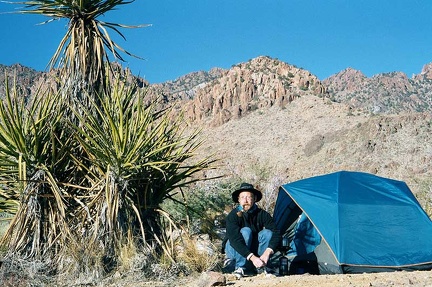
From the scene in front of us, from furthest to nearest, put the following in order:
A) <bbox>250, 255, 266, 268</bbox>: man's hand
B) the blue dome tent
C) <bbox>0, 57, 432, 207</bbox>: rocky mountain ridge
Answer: <bbox>0, 57, 432, 207</bbox>: rocky mountain ridge → the blue dome tent → <bbox>250, 255, 266, 268</bbox>: man's hand

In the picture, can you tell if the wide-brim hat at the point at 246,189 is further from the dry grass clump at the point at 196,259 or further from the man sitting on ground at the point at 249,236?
the dry grass clump at the point at 196,259

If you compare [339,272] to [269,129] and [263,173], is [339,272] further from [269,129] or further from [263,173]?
[269,129]

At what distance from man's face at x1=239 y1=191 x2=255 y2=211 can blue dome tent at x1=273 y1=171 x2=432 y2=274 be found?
3.67ft

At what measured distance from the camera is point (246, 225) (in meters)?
5.72

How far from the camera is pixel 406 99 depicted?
91000 millimetres

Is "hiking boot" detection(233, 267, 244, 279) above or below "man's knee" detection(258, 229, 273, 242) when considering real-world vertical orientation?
below

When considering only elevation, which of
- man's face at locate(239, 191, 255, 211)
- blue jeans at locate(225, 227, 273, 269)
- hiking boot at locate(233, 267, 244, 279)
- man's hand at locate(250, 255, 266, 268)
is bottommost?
hiking boot at locate(233, 267, 244, 279)

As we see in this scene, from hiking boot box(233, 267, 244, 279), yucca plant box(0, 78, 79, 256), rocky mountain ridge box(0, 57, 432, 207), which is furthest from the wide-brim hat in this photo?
rocky mountain ridge box(0, 57, 432, 207)

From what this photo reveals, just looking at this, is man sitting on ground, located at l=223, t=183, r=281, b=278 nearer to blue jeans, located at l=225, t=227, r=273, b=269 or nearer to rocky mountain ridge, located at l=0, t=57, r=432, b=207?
blue jeans, located at l=225, t=227, r=273, b=269

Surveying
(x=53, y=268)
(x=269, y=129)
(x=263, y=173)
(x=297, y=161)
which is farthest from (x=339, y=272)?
(x=269, y=129)

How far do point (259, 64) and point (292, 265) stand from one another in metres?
58.2

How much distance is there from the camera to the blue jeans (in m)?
5.50

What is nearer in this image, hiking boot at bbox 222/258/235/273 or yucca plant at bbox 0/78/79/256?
yucca plant at bbox 0/78/79/256

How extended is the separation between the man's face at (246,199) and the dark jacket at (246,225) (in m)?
0.10
